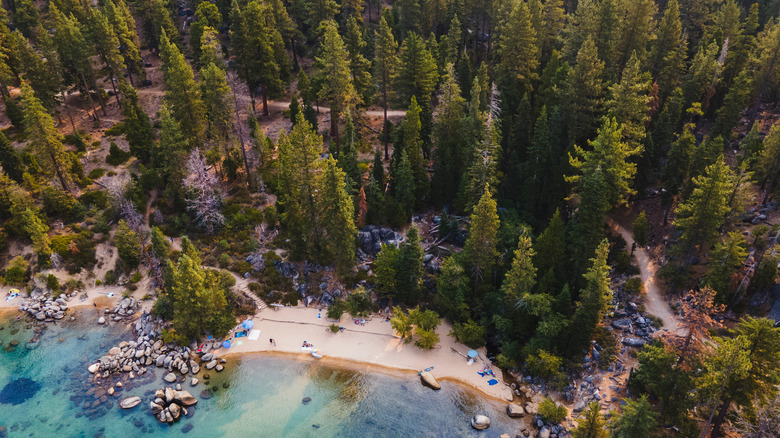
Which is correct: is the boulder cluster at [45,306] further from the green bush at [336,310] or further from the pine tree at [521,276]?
the pine tree at [521,276]

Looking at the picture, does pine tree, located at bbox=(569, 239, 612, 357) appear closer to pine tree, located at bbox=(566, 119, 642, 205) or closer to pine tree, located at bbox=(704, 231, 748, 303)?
pine tree, located at bbox=(566, 119, 642, 205)

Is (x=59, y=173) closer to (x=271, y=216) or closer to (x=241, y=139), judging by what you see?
(x=241, y=139)

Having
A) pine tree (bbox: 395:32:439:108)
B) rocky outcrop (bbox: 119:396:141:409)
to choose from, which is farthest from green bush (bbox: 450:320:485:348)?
pine tree (bbox: 395:32:439:108)

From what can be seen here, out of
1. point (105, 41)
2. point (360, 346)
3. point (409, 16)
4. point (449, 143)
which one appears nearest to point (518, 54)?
point (449, 143)

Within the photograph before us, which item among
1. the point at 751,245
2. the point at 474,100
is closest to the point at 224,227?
the point at 474,100

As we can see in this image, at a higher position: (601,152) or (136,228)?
(601,152)

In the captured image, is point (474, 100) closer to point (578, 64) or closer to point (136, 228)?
point (578, 64)
